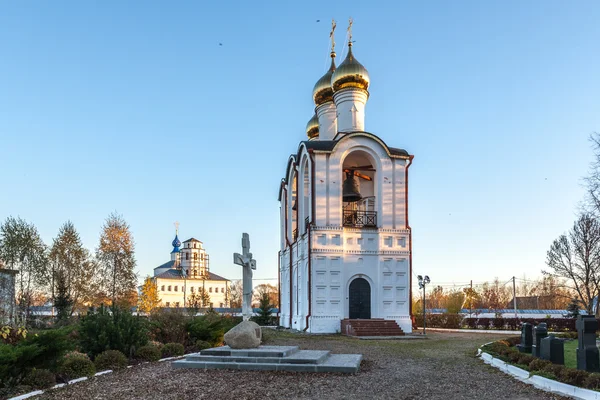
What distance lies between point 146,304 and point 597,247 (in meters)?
37.5

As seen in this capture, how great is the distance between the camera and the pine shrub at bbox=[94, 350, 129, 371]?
1141 centimetres

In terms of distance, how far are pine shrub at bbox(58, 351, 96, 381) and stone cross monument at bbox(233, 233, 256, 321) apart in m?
4.21

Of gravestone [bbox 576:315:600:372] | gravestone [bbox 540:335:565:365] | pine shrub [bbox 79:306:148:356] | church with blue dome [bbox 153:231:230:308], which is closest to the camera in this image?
gravestone [bbox 576:315:600:372]

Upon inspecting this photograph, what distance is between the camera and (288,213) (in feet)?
101

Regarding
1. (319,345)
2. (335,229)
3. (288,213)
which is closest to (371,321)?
(335,229)

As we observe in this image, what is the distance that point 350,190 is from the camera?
25203mm

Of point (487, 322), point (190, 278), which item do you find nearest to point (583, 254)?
point (487, 322)

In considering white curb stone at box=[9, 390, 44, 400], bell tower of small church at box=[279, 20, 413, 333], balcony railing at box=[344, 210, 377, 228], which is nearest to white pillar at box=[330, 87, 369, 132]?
bell tower of small church at box=[279, 20, 413, 333]

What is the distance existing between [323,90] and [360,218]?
8991 millimetres

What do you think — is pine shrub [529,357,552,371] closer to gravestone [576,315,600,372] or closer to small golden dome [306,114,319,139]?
gravestone [576,315,600,372]

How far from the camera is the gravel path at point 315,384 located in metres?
8.88

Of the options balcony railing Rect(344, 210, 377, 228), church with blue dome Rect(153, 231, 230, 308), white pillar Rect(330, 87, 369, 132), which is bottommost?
church with blue dome Rect(153, 231, 230, 308)

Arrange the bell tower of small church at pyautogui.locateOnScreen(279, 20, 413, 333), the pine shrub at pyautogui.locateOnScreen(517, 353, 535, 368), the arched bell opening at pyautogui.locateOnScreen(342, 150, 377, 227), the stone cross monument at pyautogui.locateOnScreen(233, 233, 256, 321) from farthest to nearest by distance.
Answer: the arched bell opening at pyautogui.locateOnScreen(342, 150, 377, 227), the bell tower of small church at pyautogui.locateOnScreen(279, 20, 413, 333), the stone cross monument at pyautogui.locateOnScreen(233, 233, 256, 321), the pine shrub at pyautogui.locateOnScreen(517, 353, 535, 368)

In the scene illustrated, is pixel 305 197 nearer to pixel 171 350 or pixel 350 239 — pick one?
pixel 350 239
